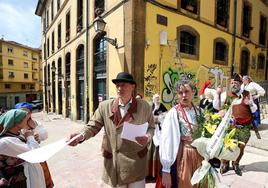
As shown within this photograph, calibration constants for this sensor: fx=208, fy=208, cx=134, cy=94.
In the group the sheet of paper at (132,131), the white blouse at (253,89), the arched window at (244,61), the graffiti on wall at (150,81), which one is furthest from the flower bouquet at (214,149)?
the arched window at (244,61)

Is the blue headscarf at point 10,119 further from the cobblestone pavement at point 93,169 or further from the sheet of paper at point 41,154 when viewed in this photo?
the cobblestone pavement at point 93,169

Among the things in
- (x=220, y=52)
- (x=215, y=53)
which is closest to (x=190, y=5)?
(x=215, y=53)

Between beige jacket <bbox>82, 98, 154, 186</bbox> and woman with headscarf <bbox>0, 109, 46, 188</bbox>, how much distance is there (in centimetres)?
62

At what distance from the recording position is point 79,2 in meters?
13.1

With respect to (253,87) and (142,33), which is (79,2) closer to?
(142,33)

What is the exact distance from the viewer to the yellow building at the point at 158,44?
775 centimetres

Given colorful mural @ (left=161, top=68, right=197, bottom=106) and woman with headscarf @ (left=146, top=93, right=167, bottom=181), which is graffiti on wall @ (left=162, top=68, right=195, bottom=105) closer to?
colorful mural @ (left=161, top=68, right=197, bottom=106)

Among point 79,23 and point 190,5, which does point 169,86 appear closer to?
point 190,5

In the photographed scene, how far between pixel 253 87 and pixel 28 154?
535cm

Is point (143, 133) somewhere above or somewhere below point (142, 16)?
below

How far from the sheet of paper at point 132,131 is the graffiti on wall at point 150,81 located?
559 centimetres

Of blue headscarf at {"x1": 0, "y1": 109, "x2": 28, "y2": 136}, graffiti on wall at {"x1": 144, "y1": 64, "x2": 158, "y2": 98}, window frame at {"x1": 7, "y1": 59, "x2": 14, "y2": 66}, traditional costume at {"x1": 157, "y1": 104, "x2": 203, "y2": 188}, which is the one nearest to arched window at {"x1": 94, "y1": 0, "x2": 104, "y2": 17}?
graffiti on wall at {"x1": 144, "y1": 64, "x2": 158, "y2": 98}

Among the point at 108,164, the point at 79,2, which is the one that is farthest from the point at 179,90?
the point at 79,2

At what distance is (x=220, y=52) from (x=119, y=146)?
37.0 ft
